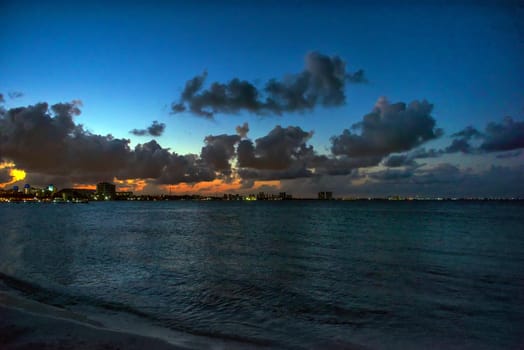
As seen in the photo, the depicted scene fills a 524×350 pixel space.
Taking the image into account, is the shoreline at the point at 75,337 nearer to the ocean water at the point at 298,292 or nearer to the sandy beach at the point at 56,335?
the sandy beach at the point at 56,335

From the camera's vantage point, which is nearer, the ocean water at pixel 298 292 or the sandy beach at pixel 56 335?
the sandy beach at pixel 56 335

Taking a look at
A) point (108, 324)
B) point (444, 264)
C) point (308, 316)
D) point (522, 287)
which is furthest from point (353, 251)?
point (108, 324)

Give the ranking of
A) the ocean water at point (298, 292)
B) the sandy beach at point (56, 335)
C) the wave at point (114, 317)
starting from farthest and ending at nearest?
1. the ocean water at point (298, 292)
2. the wave at point (114, 317)
3. the sandy beach at point (56, 335)

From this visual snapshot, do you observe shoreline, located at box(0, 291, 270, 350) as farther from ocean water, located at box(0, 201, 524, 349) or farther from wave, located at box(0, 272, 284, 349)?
ocean water, located at box(0, 201, 524, 349)

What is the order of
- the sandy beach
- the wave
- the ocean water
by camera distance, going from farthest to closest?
the ocean water, the wave, the sandy beach

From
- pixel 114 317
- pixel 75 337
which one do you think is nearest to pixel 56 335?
pixel 75 337

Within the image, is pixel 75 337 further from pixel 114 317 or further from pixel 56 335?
pixel 114 317

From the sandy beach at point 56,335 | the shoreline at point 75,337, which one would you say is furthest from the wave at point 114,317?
the sandy beach at point 56,335

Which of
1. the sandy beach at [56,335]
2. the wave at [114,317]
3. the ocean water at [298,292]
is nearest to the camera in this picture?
the sandy beach at [56,335]

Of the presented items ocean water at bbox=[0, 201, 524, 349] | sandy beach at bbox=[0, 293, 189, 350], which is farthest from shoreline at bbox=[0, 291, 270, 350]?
ocean water at bbox=[0, 201, 524, 349]

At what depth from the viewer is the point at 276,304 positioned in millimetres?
14820

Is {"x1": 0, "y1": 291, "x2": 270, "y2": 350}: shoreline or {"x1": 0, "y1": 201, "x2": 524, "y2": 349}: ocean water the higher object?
{"x1": 0, "y1": 291, "x2": 270, "y2": 350}: shoreline

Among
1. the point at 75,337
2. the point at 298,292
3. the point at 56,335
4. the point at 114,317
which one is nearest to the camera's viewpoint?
the point at 75,337

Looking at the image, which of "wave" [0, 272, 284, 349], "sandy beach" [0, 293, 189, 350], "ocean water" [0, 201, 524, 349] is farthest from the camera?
"ocean water" [0, 201, 524, 349]
